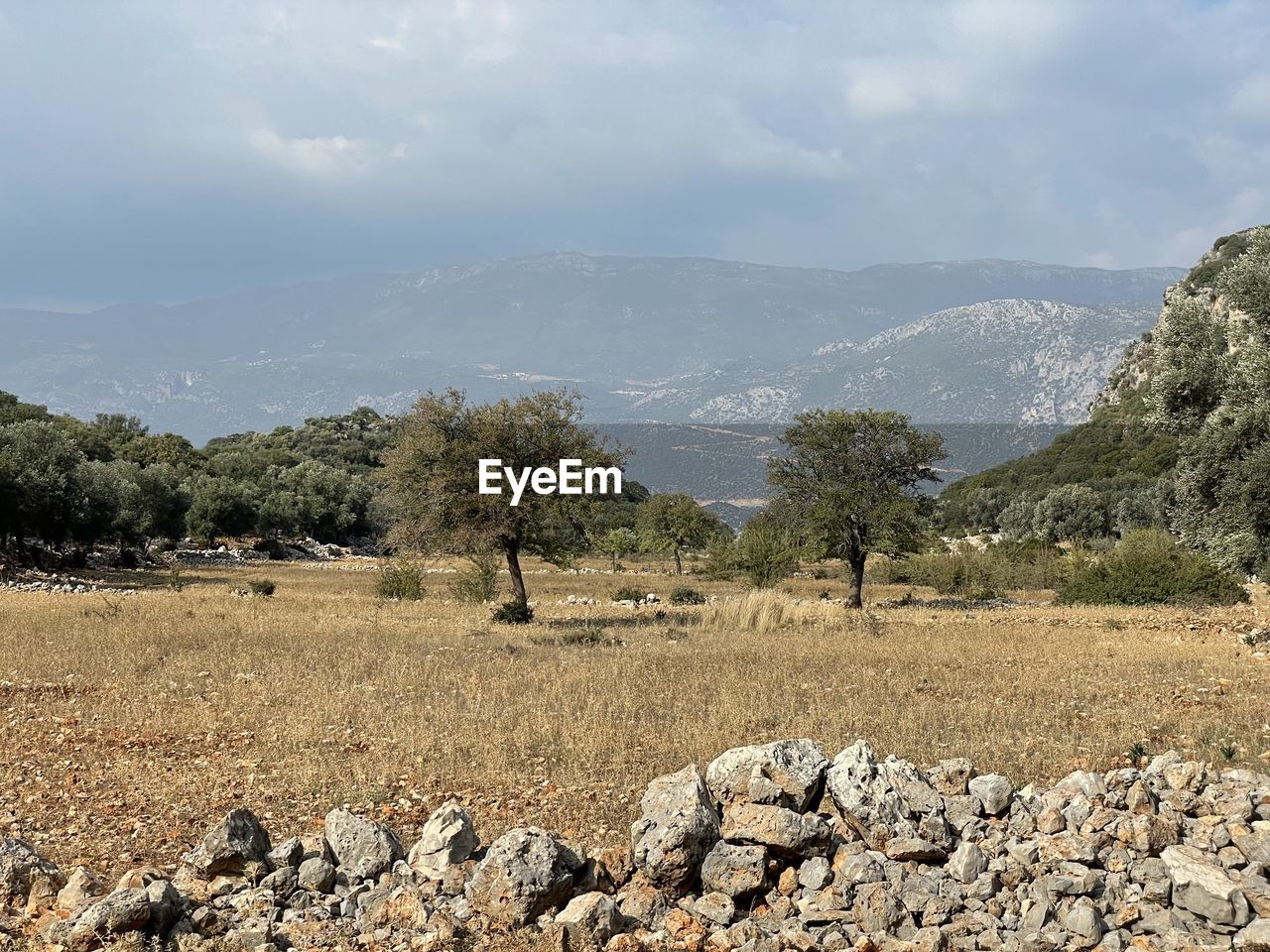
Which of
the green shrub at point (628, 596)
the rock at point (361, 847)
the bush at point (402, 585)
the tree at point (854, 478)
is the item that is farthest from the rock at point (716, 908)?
the green shrub at point (628, 596)

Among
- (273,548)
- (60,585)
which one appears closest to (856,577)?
(60,585)

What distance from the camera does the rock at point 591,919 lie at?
7.17 meters

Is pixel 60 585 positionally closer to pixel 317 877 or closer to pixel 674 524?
pixel 317 877

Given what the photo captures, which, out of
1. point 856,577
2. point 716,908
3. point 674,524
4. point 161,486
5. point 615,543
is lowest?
point 716,908

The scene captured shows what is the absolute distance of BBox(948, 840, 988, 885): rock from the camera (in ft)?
25.2

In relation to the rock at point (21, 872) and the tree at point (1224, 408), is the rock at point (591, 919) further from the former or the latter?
the tree at point (1224, 408)

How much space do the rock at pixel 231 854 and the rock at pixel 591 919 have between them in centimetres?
270

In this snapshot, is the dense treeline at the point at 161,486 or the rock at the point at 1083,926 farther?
the dense treeline at the point at 161,486

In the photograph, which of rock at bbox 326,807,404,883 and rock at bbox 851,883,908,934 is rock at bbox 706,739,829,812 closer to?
rock at bbox 851,883,908,934

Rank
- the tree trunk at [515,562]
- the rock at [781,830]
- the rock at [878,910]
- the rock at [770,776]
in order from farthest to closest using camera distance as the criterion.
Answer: the tree trunk at [515,562] → the rock at [770,776] → the rock at [781,830] → the rock at [878,910]

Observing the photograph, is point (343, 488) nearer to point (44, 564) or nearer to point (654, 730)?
point (44, 564)

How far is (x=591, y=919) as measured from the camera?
7.25 m

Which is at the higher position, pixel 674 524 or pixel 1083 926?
pixel 674 524

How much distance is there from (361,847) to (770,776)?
3.74 meters
